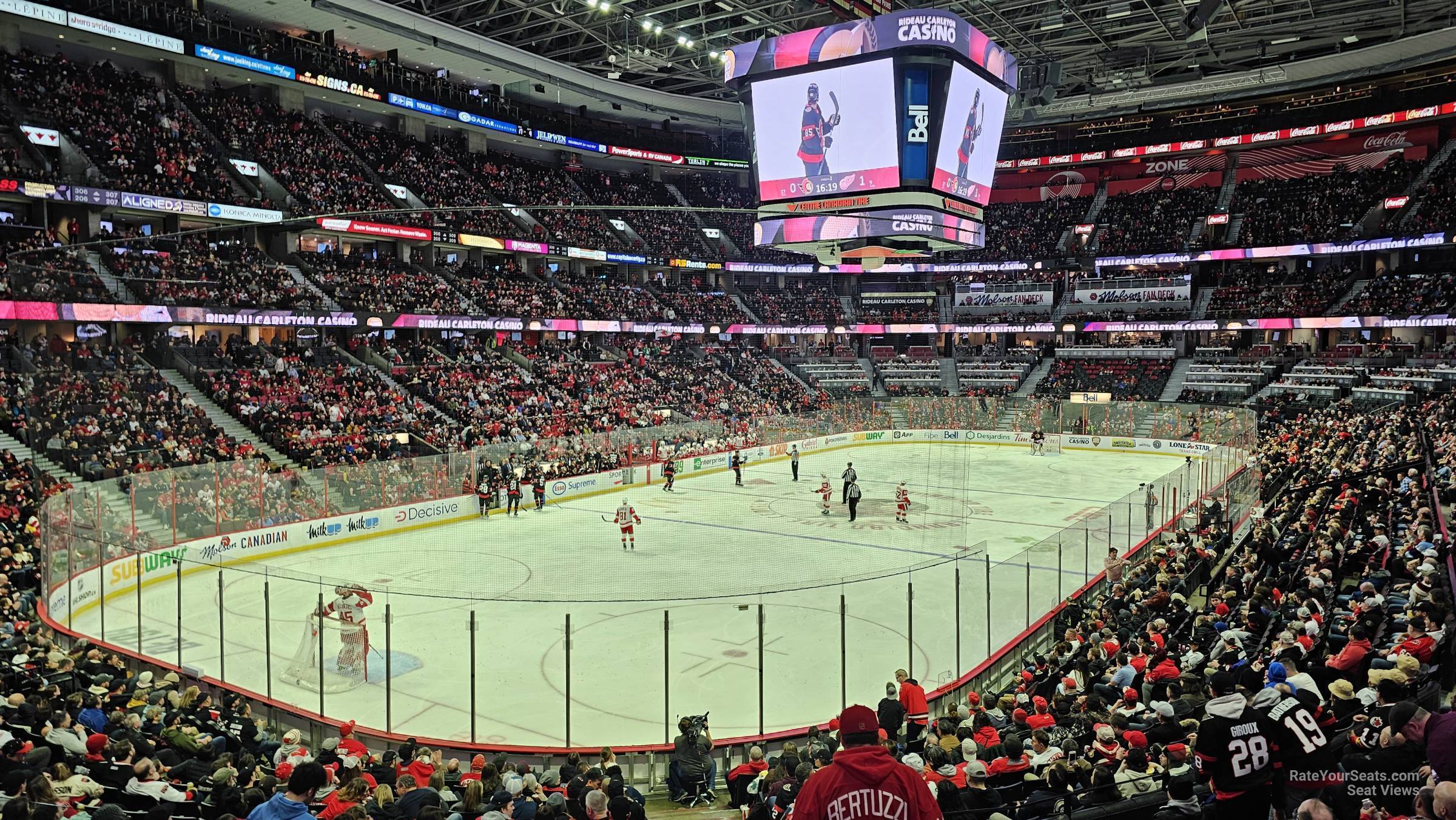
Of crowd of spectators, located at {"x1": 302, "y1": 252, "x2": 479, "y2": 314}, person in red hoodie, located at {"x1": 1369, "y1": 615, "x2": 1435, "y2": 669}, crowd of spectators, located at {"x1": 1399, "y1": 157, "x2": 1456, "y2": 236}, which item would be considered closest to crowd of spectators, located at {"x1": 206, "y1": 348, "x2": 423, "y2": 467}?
crowd of spectators, located at {"x1": 302, "y1": 252, "x2": 479, "y2": 314}

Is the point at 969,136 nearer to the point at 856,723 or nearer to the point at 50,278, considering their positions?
the point at 856,723

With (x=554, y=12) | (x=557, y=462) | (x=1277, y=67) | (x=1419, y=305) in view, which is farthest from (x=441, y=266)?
(x=1419, y=305)

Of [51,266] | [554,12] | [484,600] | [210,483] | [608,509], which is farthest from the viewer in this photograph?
[554,12]

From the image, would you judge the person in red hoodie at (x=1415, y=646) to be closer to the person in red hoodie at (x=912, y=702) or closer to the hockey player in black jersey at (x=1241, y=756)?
the hockey player in black jersey at (x=1241, y=756)

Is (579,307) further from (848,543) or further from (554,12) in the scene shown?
(848,543)

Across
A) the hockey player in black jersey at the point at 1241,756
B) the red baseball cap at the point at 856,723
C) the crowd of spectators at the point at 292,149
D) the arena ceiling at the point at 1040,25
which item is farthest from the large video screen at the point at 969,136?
the crowd of spectators at the point at 292,149

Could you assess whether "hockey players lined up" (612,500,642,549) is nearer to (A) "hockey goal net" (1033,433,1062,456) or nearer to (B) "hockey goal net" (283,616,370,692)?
(B) "hockey goal net" (283,616,370,692)

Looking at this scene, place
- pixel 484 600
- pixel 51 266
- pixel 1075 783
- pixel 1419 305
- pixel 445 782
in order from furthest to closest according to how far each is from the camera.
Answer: pixel 1419 305, pixel 51 266, pixel 484 600, pixel 445 782, pixel 1075 783

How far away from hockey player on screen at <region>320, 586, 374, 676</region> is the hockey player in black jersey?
33.8 feet

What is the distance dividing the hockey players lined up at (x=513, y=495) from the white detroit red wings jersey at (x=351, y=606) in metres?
14.3

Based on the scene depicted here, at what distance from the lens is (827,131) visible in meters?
20.3

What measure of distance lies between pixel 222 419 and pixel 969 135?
21926 mm

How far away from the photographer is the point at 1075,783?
6402 millimetres

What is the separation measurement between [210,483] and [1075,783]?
18.6m
